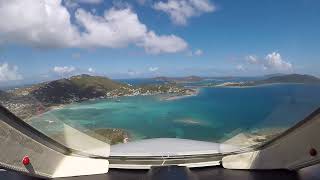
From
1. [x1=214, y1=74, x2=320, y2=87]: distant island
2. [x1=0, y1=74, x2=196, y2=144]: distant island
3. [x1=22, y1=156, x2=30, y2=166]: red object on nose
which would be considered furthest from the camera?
[x1=22, y1=156, x2=30, y2=166]: red object on nose

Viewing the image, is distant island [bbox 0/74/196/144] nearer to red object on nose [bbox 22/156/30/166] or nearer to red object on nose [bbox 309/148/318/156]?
red object on nose [bbox 22/156/30/166]

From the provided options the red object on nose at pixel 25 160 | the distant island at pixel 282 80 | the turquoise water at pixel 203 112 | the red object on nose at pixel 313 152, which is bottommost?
the red object on nose at pixel 25 160

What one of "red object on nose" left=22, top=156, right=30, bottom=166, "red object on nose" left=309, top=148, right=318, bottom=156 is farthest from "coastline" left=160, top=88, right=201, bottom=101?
"red object on nose" left=22, top=156, right=30, bottom=166

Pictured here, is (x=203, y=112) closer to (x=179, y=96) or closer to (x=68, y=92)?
(x=179, y=96)

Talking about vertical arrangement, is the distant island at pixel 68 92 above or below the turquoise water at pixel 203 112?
above

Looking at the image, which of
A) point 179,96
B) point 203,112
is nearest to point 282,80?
point 203,112

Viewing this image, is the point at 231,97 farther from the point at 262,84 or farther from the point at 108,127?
the point at 108,127

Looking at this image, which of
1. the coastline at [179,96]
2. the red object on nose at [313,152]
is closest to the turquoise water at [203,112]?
the coastline at [179,96]

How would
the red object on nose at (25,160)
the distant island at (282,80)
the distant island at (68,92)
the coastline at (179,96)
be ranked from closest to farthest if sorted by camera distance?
the distant island at (282,80), the distant island at (68,92), the coastline at (179,96), the red object on nose at (25,160)

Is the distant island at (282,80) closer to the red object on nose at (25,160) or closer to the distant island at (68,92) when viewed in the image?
the distant island at (68,92)
